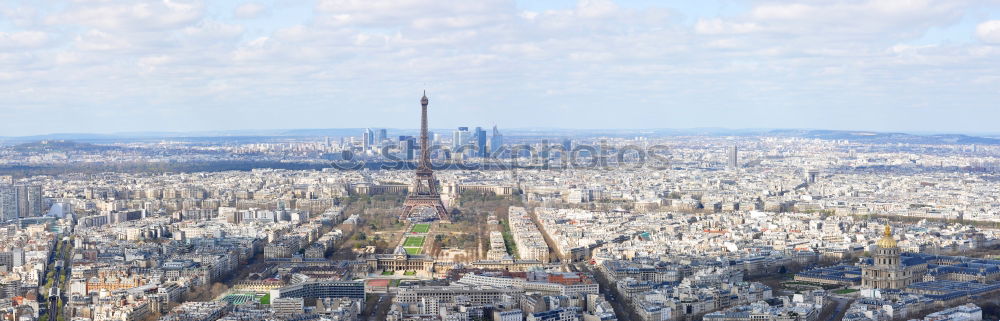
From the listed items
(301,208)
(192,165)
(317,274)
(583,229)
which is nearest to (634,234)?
(583,229)

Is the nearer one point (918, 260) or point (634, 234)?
point (918, 260)

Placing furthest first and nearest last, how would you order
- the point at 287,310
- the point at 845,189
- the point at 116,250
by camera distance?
the point at 845,189 → the point at 116,250 → the point at 287,310

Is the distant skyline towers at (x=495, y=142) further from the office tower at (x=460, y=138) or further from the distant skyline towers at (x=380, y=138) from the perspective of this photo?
the distant skyline towers at (x=380, y=138)

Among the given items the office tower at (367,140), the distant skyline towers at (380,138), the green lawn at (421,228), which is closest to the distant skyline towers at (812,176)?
the green lawn at (421,228)

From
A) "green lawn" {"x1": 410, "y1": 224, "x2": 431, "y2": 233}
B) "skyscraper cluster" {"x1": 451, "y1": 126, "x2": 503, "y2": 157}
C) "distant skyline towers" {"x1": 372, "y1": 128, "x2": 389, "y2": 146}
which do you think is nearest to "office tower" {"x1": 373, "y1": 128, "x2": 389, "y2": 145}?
"distant skyline towers" {"x1": 372, "y1": 128, "x2": 389, "y2": 146}

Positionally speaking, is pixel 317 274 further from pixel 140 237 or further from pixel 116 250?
pixel 140 237

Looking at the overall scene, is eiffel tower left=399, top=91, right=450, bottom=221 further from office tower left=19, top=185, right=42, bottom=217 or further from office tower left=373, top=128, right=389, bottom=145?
office tower left=373, top=128, right=389, bottom=145

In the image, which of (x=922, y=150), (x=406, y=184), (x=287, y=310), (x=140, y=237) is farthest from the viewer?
(x=922, y=150)

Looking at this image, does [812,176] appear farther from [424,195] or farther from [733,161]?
[424,195]

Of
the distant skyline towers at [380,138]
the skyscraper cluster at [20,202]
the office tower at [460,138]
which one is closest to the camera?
the skyscraper cluster at [20,202]
